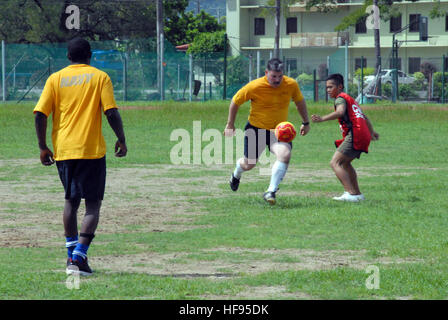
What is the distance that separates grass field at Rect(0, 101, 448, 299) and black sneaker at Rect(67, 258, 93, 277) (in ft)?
0.35

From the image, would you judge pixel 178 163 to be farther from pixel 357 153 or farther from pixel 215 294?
pixel 215 294

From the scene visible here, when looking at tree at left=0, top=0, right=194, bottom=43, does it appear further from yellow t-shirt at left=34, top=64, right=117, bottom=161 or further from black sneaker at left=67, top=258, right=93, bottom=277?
black sneaker at left=67, top=258, right=93, bottom=277

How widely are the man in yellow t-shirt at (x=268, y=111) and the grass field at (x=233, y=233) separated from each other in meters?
0.63

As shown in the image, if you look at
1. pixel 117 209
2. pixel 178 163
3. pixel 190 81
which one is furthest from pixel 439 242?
pixel 190 81

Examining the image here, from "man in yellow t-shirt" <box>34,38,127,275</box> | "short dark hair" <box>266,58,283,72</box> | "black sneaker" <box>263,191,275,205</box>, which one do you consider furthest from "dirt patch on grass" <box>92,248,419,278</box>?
"short dark hair" <box>266,58,283,72</box>

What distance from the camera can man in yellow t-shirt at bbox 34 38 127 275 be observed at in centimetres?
701

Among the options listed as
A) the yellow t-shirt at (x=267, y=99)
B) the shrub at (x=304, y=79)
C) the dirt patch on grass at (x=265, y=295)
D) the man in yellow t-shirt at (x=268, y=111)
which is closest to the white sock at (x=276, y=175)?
the man in yellow t-shirt at (x=268, y=111)

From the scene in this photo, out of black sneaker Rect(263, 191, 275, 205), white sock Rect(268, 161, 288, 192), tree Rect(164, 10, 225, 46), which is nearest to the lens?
black sneaker Rect(263, 191, 275, 205)

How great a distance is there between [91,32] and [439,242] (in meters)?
55.5

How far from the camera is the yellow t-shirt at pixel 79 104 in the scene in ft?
23.0

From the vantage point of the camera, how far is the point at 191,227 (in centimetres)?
963

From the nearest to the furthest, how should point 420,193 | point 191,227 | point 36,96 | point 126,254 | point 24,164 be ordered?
1. point 126,254
2. point 191,227
3. point 420,193
4. point 24,164
5. point 36,96

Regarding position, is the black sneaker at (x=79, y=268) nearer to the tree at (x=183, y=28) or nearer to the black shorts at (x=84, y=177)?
the black shorts at (x=84, y=177)

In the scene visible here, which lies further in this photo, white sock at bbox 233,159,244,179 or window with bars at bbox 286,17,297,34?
window with bars at bbox 286,17,297,34
